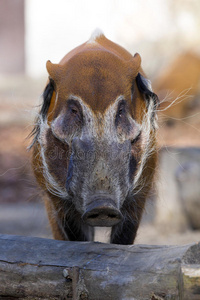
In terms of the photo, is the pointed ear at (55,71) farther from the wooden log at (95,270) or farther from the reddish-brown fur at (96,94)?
the wooden log at (95,270)

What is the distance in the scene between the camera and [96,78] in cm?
367

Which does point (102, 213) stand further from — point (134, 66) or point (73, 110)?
point (134, 66)

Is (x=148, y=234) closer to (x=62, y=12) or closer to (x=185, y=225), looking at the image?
(x=185, y=225)

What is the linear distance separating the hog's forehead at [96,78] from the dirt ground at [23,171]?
639mm

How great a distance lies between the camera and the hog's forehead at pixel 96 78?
11.9ft

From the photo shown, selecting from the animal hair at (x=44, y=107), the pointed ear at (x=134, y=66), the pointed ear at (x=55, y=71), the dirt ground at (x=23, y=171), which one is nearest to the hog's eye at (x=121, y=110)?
the pointed ear at (x=134, y=66)

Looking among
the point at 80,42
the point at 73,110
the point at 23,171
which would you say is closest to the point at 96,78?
the point at 73,110

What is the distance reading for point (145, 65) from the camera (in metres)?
12.9

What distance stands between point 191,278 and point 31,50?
14.6 metres

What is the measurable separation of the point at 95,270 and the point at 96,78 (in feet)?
4.53

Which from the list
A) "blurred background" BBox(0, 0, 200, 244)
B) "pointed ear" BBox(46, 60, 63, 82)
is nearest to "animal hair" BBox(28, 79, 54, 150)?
"pointed ear" BBox(46, 60, 63, 82)

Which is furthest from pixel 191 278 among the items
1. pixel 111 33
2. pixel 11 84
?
pixel 111 33

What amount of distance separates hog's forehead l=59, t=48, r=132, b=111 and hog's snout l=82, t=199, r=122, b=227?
72 centimetres

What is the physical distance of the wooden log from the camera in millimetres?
2551
